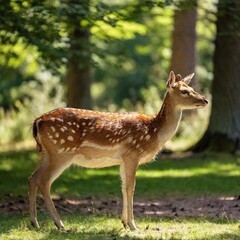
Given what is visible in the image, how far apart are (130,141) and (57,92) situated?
16.0m

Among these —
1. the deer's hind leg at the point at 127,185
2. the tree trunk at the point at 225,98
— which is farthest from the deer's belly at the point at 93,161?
the tree trunk at the point at 225,98

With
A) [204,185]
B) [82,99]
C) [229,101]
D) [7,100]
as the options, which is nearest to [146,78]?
[7,100]

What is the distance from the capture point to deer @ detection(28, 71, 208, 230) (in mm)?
9242

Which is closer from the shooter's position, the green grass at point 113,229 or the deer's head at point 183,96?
the green grass at point 113,229

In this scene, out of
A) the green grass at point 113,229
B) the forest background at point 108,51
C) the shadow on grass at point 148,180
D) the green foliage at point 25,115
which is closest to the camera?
the green grass at point 113,229

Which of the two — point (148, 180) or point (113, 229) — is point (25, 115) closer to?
point (148, 180)

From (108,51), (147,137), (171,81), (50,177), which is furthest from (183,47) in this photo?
(50,177)

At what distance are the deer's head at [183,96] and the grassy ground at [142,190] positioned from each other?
1.39 metres

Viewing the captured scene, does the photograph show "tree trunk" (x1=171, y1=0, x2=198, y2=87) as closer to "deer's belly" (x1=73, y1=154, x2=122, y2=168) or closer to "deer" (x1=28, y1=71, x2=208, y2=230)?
"deer" (x1=28, y1=71, x2=208, y2=230)

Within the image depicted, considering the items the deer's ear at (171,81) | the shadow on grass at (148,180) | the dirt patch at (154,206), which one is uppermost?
the deer's ear at (171,81)

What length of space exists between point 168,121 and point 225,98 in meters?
8.16

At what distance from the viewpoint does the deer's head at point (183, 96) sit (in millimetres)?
9555

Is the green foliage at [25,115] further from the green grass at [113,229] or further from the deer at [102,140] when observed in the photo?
the deer at [102,140]

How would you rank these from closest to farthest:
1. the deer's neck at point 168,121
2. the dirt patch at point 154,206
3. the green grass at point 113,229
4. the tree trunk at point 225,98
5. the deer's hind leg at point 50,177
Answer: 1. the green grass at point 113,229
2. the deer's hind leg at point 50,177
3. the deer's neck at point 168,121
4. the dirt patch at point 154,206
5. the tree trunk at point 225,98
